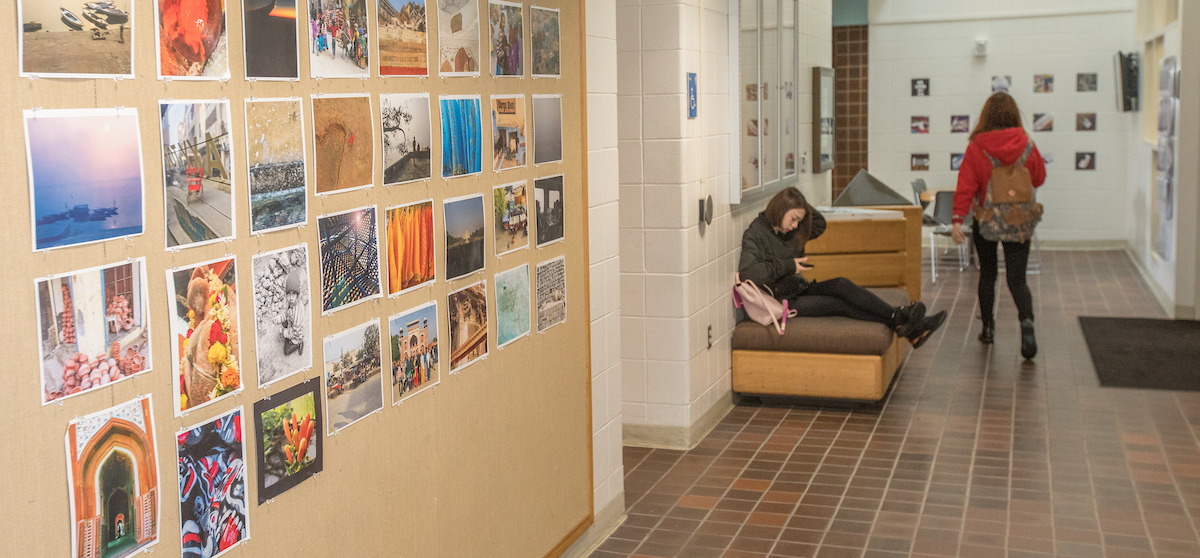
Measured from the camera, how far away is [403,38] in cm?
Result: 242

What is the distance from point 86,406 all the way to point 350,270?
0.70 m

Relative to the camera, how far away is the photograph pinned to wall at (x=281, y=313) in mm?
1984

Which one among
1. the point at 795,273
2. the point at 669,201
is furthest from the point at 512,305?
the point at 795,273

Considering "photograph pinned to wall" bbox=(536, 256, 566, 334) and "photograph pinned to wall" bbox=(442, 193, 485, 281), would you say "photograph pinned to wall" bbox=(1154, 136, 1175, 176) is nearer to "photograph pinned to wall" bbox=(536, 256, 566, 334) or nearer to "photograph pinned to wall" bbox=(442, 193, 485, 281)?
"photograph pinned to wall" bbox=(536, 256, 566, 334)

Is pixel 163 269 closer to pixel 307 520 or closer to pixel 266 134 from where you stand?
pixel 266 134

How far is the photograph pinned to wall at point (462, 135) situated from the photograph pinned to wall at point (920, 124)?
10229mm

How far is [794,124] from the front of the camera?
707 centimetres

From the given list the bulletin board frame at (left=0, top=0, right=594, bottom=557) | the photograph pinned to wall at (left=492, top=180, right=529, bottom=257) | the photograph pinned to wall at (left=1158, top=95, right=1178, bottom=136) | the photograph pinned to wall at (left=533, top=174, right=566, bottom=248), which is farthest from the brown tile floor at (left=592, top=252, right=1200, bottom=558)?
the photograph pinned to wall at (left=1158, top=95, right=1178, bottom=136)

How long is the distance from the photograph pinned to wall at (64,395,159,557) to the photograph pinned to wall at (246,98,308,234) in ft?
1.39

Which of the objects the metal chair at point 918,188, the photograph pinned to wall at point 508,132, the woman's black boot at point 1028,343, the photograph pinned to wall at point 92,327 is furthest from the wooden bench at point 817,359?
the metal chair at point 918,188

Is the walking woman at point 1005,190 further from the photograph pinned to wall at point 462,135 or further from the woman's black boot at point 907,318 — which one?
the photograph pinned to wall at point 462,135

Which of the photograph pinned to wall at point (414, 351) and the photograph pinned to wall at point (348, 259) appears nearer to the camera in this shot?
the photograph pinned to wall at point (348, 259)

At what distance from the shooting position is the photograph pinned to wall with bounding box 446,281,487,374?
2707mm

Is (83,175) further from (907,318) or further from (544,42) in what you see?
(907,318)
